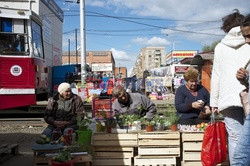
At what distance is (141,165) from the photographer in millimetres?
4457

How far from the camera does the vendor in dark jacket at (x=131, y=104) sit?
206 inches

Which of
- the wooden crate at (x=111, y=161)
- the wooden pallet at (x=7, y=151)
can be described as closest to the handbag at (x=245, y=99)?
the wooden crate at (x=111, y=161)

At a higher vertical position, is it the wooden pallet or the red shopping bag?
the red shopping bag

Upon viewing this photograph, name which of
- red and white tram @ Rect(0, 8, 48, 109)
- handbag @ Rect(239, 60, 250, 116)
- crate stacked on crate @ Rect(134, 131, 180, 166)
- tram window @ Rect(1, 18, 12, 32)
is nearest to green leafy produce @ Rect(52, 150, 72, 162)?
crate stacked on crate @ Rect(134, 131, 180, 166)

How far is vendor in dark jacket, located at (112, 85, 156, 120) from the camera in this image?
5.24 m

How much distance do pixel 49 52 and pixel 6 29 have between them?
5.89 m

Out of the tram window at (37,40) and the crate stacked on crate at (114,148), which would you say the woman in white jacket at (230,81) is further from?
the tram window at (37,40)

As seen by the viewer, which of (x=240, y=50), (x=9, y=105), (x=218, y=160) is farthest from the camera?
(x=9, y=105)

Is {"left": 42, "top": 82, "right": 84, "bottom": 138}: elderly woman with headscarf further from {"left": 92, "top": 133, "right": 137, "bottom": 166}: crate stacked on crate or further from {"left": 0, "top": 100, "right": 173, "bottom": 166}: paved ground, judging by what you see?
{"left": 92, "top": 133, "right": 137, "bottom": 166}: crate stacked on crate

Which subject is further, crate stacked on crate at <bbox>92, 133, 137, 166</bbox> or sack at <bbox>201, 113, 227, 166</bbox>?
crate stacked on crate at <bbox>92, 133, 137, 166</bbox>

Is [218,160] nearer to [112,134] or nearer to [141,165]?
[141,165]

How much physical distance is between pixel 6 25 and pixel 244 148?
8.13 m

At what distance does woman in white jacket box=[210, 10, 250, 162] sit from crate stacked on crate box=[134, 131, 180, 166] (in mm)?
1207

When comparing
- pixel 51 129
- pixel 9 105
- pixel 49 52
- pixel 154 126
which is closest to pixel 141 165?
pixel 154 126
